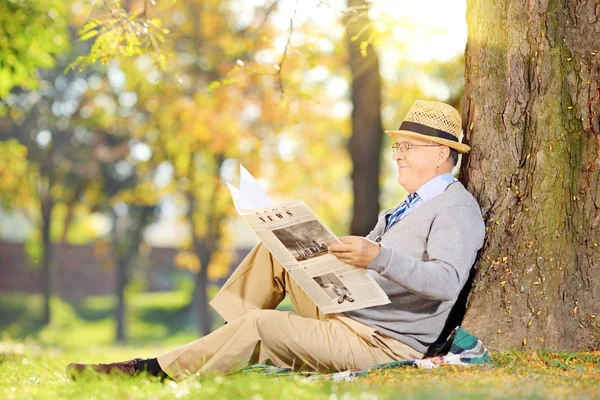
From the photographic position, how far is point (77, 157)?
70.8ft

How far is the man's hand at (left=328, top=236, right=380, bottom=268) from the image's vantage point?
3.49 m

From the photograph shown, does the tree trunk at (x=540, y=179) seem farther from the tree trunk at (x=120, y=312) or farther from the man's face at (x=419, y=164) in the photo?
the tree trunk at (x=120, y=312)

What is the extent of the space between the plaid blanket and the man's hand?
1.80ft

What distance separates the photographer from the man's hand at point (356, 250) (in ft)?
11.4

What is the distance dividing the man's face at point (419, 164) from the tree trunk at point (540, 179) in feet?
1.06

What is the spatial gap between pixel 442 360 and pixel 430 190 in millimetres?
948

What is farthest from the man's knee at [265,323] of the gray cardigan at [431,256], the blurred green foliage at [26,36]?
the blurred green foliage at [26,36]

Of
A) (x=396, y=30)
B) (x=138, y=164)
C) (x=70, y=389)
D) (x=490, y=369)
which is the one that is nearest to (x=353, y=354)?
(x=490, y=369)

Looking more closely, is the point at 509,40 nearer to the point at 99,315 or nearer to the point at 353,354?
the point at 353,354

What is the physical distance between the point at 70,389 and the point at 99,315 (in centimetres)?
2654

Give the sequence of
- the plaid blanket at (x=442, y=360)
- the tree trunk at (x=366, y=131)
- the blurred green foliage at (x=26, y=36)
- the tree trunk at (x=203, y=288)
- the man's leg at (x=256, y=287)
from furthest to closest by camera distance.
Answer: the tree trunk at (x=203, y=288) → the tree trunk at (x=366, y=131) → the blurred green foliage at (x=26, y=36) → the man's leg at (x=256, y=287) → the plaid blanket at (x=442, y=360)

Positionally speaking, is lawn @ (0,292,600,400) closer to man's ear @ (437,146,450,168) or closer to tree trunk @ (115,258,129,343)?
man's ear @ (437,146,450,168)

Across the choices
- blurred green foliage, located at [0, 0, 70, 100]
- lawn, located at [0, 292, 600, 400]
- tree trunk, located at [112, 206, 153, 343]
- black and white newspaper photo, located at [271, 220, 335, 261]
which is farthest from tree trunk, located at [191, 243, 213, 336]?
black and white newspaper photo, located at [271, 220, 335, 261]

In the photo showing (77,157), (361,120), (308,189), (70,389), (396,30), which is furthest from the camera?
(77,157)
